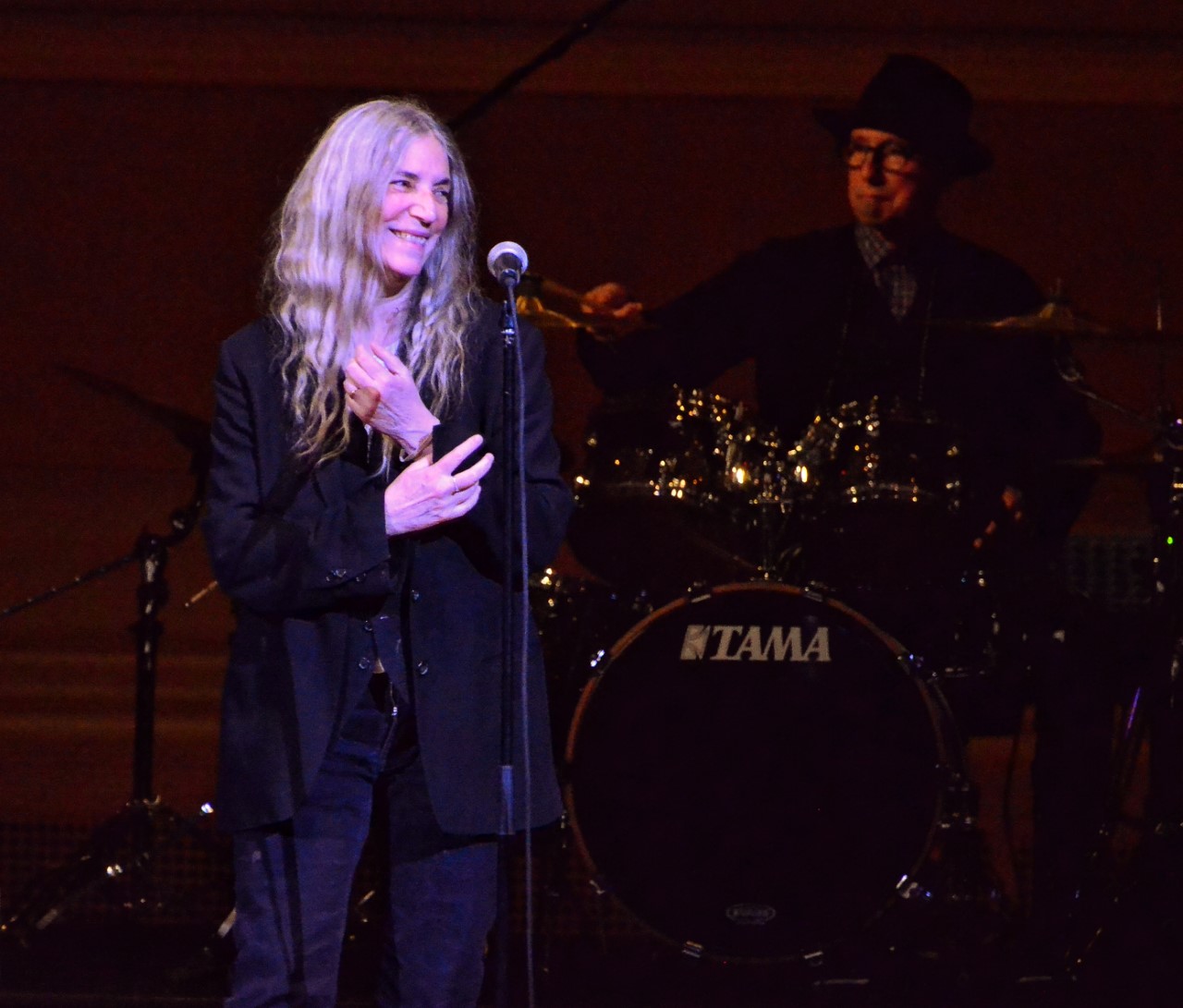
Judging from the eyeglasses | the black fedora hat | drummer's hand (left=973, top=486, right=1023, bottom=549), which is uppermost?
the black fedora hat

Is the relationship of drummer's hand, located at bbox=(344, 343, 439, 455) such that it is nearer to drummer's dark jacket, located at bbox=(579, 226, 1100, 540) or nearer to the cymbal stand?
the cymbal stand

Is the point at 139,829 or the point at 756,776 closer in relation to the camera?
the point at 756,776

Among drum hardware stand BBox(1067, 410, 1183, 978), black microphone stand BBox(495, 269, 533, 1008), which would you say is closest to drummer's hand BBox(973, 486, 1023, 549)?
drum hardware stand BBox(1067, 410, 1183, 978)

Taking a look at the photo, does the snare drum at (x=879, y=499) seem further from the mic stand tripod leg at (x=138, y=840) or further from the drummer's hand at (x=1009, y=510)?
the mic stand tripod leg at (x=138, y=840)

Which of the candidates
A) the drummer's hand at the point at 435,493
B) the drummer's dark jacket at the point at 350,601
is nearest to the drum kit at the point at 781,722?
the drummer's dark jacket at the point at 350,601

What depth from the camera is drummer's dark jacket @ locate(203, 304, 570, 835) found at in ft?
7.38

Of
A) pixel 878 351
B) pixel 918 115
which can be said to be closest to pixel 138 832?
pixel 878 351

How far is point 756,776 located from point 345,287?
1973 mm

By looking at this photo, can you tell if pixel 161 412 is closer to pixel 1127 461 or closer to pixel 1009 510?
pixel 1009 510

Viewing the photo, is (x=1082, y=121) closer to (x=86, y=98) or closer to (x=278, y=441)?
(x=86, y=98)

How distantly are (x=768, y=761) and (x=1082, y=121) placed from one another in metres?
3.29

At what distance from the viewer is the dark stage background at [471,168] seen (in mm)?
6074

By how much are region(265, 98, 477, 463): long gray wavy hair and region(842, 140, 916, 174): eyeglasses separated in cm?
288

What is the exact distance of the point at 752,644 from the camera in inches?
153
